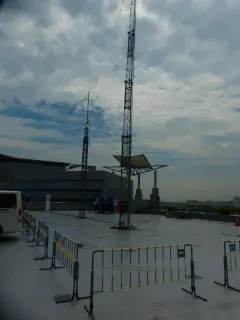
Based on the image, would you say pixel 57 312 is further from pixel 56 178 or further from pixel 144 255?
pixel 56 178

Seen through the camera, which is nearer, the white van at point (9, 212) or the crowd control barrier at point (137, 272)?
the crowd control barrier at point (137, 272)

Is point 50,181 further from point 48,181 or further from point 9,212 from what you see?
point 9,212

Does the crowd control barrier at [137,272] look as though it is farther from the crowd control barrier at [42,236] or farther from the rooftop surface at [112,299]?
the crowd control barrier at [42,236]

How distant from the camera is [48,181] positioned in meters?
72.1

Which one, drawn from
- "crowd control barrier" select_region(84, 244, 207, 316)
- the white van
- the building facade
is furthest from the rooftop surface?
the building facade

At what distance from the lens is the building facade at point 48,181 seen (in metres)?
66.9

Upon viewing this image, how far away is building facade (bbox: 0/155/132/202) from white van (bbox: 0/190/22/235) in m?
54.3

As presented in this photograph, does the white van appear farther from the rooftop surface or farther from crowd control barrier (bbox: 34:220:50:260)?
the rooftop surface

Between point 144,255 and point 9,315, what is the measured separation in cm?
547

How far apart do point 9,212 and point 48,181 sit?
209ft

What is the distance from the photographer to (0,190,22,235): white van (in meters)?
10.9


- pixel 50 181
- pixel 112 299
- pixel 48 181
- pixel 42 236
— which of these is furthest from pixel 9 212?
pixel 48 181

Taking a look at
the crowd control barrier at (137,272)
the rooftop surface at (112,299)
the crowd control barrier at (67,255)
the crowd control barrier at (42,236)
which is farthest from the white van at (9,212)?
the crowd control barrier at (137,272)

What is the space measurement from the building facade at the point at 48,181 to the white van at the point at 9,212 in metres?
54.3
